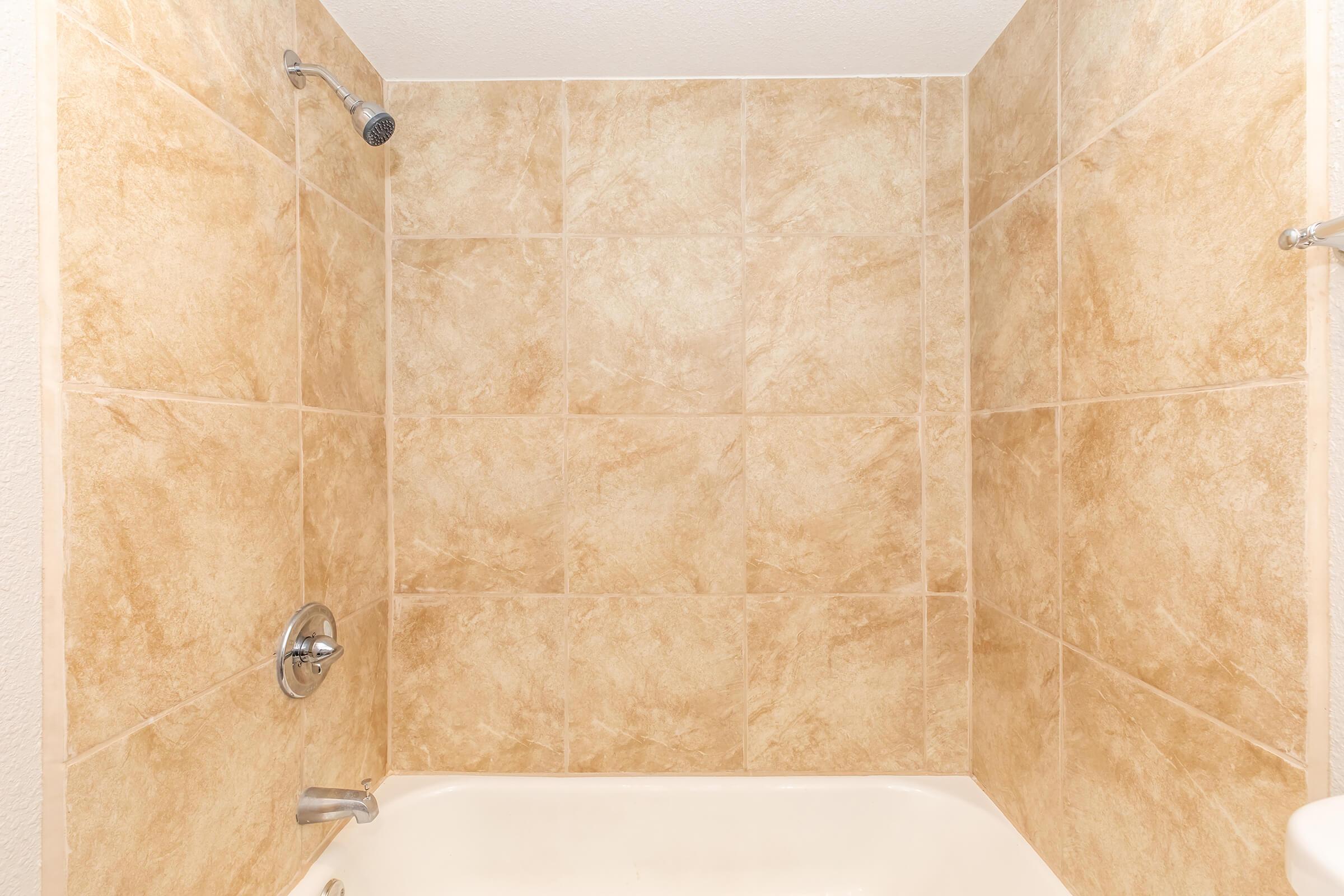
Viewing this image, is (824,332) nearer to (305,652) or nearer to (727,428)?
(727,428)

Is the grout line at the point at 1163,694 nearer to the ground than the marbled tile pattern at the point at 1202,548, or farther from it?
nearer to the ground

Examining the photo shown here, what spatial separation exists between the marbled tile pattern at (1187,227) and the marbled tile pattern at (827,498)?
461 mm

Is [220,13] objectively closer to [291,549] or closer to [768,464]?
[291,549]

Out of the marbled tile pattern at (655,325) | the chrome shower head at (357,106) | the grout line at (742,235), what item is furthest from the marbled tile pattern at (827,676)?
the chrome shower head at (357,106)

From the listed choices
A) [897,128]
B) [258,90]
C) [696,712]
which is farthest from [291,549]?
[897,128]

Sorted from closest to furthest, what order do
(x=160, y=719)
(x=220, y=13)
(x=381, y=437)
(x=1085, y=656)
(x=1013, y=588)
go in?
(x=160, y=719)
(x=220, y=13)
(x=1085, y=656)
(x=1013, y=588)
(x=381, y=437)

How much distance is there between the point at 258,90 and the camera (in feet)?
3.71

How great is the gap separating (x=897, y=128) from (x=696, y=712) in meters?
1.39

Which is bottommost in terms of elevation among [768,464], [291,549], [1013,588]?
[1013,588]

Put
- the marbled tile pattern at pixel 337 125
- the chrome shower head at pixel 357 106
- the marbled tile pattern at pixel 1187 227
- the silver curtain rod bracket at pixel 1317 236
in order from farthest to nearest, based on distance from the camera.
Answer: the marbled tile pattern at pixel 337 125 < the chrome shower head at pixel 357 106 < the marbled tile pattern at pixel 1187 227 < the silver curtain rod bracket at pixel 1317 236

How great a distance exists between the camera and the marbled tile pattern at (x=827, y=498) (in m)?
1.59

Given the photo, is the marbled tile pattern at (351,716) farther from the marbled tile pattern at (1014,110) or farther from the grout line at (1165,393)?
the marbled tile pattern at (1014,110)

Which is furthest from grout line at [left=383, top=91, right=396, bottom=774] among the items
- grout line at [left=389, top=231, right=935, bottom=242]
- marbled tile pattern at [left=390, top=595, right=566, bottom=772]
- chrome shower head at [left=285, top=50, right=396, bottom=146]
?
chrome shower head at [left=285, top=50, right=396, bottom=146]

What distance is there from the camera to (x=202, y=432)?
1.00 metres
